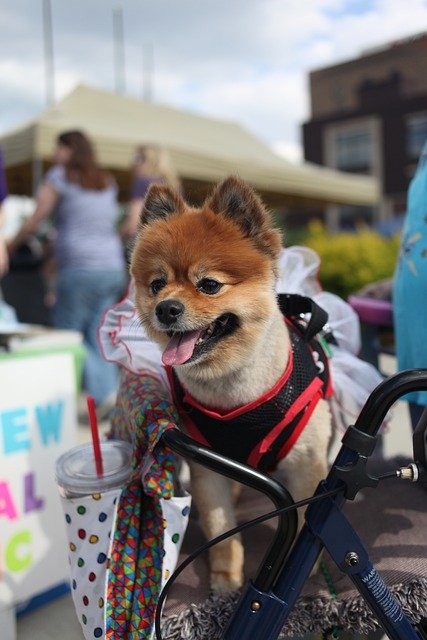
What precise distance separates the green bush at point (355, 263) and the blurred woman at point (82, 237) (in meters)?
2.92

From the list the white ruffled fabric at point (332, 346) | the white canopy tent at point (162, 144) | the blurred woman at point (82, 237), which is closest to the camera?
the white ruffled fabric at point (332, 346)

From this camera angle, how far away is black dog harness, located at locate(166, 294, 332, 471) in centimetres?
121

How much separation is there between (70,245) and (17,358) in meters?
1.95

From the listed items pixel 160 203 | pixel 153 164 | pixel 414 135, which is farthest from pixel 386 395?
pixel 414 135

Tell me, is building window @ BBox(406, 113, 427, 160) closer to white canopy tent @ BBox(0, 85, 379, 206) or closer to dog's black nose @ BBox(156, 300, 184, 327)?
white canopy tent @ BBox(0, 85, 379, 206)

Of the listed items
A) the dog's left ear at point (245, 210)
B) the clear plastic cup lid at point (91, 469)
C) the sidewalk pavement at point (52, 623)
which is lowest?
the sidewalk pavement at point (52, 623)

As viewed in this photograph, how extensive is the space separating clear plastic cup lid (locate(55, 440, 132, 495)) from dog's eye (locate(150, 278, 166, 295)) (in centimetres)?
41

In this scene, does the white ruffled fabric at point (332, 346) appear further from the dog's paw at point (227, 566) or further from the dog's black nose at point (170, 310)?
the dog's paw at point (227, 566)

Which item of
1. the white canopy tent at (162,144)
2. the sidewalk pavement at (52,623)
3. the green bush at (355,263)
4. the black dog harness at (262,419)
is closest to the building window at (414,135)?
the white canopy tent at (162,144)

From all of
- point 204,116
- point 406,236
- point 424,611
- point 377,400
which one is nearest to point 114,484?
point 377,400

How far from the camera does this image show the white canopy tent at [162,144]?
5.65m

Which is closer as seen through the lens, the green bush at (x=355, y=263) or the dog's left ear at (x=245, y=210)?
the dog's left ear at (x=245, y=210)

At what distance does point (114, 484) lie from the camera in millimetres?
1196

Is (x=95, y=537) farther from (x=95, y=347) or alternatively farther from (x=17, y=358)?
(x=95, y=347)
